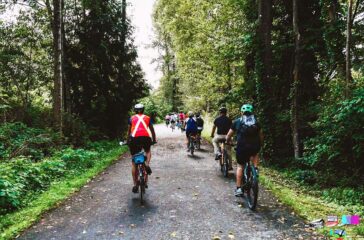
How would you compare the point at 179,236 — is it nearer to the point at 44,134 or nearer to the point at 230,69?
the point at 44,134

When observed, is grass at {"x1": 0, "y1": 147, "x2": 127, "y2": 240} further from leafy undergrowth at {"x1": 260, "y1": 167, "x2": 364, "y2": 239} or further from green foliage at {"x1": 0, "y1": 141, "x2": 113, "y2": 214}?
leafy undergrowth at {"x1": 260, "y1": 167, "x2": 364, "y2": 239}

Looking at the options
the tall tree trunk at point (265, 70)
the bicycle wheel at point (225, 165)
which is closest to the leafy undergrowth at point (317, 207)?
the bicycle wheel at point (225, 165)

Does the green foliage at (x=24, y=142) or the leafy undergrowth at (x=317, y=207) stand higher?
the green foliage at (x=24, y=142)

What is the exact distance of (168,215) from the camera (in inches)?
281

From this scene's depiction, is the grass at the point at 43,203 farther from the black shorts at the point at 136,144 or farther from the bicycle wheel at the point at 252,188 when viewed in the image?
the bicycle wheel at the point at 252,188

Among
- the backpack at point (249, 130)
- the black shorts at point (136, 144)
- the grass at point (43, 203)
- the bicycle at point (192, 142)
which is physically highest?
the backpack at point (249, 130)

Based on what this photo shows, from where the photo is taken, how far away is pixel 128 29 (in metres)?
23.4

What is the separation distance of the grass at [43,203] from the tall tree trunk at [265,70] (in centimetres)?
701

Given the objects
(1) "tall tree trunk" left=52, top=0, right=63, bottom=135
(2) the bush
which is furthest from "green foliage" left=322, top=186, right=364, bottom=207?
(1) "tall tree trunk" left=52, top=0, right=63, bottom=135

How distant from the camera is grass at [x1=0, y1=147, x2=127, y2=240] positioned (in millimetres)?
6430

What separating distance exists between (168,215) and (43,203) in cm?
300

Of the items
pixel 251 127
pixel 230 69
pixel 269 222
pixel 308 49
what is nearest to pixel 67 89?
pixel 230 69

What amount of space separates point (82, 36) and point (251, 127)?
15.8 metres

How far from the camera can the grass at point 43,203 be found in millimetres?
6430
